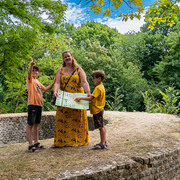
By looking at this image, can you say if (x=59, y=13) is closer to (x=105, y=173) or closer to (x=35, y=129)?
(x=35, y=129)

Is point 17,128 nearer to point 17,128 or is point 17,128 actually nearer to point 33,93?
point 17,128

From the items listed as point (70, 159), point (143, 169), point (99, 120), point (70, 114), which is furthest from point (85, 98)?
point (143, 169)

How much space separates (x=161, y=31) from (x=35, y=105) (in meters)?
31.9

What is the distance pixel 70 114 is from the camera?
184 inches

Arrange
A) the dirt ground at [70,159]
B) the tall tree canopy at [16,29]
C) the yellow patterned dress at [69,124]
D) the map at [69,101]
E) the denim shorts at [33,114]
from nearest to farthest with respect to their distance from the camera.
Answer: the dirt ground at [70,159] → the map at [69,101] → the denim shorts at [33,114] → the yellow patterned dress at [69,124] → the tall tree canopy at [16,29]

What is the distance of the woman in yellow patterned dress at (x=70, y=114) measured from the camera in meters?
4.58

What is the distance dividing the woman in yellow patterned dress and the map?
302 mm

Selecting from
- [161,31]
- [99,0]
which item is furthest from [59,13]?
[161,31]

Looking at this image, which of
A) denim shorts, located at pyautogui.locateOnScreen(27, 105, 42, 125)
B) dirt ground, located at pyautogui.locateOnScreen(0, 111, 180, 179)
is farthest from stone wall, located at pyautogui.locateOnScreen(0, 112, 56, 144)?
denim shorts, located at pyautogui.locateOnScreen(27, 105, 42, 125)

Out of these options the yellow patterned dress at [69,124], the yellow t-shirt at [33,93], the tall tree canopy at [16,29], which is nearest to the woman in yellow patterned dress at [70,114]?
the yellow patterned dress at [69,124]

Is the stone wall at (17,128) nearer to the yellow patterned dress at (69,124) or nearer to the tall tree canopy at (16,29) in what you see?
the tall tree canopy at (16,29)

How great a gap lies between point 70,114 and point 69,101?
0.54m

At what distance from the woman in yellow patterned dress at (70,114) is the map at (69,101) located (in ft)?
0.99

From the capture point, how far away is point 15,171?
11.0 feet
